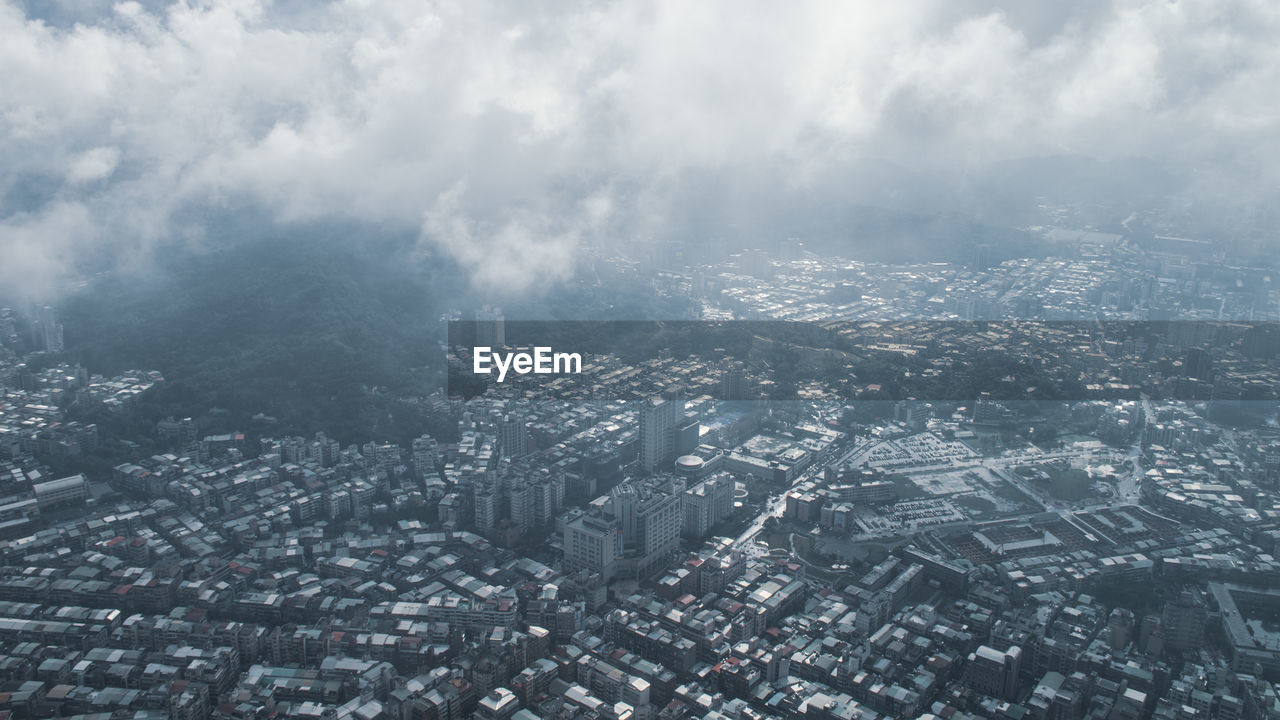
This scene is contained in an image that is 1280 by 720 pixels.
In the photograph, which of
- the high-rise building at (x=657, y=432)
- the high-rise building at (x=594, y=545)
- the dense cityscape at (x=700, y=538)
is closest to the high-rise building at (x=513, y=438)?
the dense cityscape at (x=700, y=538)

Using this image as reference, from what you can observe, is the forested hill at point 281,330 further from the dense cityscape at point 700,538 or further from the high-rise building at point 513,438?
the high-rise building at point 513,438

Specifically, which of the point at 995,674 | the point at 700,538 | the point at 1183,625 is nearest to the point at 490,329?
the point at 700,538

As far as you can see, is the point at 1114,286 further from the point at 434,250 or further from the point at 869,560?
the point at 434,250

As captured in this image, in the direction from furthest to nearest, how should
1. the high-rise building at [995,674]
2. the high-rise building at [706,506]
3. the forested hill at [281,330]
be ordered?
the forested hill at [281,330] < the high-rise building at [706,506] < the high-rise building at [995,674]

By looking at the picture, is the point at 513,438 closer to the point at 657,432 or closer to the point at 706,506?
the point at 657,432

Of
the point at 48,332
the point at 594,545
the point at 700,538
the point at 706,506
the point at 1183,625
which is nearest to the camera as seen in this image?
the point at 1183,625

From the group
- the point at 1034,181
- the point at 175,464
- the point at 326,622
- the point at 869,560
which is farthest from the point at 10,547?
the point at 1034,181
